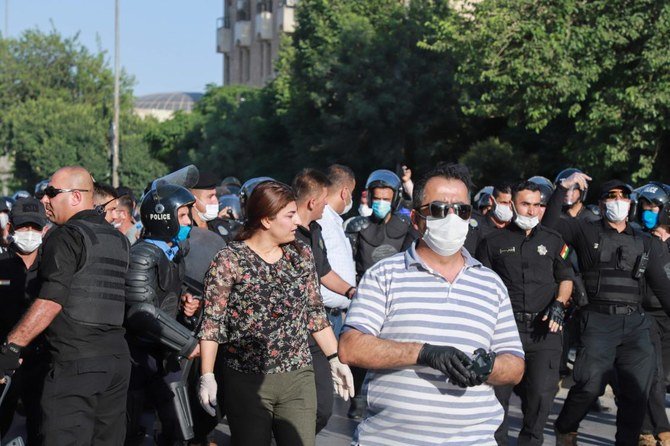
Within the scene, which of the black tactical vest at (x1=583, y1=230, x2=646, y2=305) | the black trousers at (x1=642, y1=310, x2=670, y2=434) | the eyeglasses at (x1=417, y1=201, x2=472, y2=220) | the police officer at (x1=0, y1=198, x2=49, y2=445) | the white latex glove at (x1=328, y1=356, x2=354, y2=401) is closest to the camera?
the eyeglasses at (x1=417, y1=201, x2=472, y2=220)

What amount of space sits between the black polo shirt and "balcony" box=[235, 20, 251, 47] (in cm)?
7285

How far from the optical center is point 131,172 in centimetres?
6194

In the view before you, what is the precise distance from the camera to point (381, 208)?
9102mm

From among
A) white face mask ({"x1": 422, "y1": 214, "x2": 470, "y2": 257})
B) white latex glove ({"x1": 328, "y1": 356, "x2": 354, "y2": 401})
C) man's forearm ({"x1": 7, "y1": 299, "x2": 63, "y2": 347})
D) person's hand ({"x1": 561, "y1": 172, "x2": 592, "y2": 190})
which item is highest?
white face mask ({"x1": 422, "y1": 214, "x2": 470, "y2": 257})

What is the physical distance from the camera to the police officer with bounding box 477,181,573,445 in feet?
24.3

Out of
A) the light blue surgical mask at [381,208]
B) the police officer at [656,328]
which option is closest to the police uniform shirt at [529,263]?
the police officer at [656,328]

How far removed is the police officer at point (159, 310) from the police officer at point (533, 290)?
214 centimetres

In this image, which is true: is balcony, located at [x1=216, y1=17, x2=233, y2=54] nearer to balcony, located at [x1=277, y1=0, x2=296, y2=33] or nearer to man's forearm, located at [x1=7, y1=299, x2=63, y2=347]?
balcony, located at [x1=277, y1=0, x2=296, y2=33]

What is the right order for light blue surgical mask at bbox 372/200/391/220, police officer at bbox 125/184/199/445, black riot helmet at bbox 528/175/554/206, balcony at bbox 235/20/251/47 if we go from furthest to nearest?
balcony at bbox 235/20/251/47 < light blue surgical mask at bbox 372/200/391/220 < black riot helmet at bbox 528/175/554/206 < police officer at bbox 125/184/199/445

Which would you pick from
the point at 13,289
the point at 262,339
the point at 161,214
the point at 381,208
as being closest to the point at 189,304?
the point at 161,214

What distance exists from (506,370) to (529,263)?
13.1 ft

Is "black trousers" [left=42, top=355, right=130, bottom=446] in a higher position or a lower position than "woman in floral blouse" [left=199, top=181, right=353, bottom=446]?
lower

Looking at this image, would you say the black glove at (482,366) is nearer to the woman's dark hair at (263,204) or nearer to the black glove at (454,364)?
the black glove at (454,364)

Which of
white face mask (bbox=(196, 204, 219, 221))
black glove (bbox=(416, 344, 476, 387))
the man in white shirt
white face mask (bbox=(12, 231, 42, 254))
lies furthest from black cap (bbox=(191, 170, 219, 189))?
black glove (bbox=(416, 344, 476, 387))
